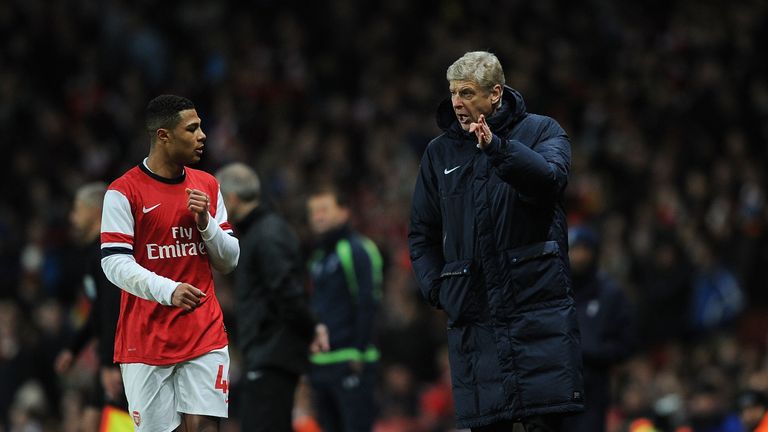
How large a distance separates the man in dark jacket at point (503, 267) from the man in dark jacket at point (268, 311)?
2269 mm

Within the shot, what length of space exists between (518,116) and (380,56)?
13388 millimetres

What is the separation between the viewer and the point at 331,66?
66.0ft

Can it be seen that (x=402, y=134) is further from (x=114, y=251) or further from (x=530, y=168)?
(x=530, y=168)

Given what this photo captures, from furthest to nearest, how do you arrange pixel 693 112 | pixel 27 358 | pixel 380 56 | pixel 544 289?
pixel 380 56
pixel 693 112
pixel 27 358
pixel 544 289

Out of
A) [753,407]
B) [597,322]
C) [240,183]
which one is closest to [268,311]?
[240,183]

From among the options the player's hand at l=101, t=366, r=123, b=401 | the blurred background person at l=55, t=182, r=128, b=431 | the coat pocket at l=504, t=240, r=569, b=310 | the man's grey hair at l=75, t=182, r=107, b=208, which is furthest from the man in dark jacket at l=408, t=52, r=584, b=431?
the man's grey hair at l=75, t=182, r=107, b=208

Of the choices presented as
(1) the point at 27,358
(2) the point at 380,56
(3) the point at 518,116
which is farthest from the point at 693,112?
(3) the point at 518,116

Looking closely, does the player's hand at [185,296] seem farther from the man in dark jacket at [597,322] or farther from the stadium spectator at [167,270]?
the man in dark jacket at [597,322]

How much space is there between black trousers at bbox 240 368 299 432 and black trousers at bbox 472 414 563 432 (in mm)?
2503

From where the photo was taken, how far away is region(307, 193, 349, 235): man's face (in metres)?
10.4

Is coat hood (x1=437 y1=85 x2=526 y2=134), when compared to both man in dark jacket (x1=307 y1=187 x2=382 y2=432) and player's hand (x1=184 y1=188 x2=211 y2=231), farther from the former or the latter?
man in dark jacket (x1=307 y1=187 x2=382 y2=432)

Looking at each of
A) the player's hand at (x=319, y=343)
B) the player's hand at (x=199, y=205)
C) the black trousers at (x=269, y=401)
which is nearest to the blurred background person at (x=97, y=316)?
the black trousers at (x=269, y=401)

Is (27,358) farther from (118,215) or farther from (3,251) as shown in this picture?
(118,215)

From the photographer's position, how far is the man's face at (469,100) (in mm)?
6477
